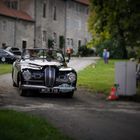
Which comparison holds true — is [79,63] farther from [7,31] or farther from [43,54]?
[43,54]

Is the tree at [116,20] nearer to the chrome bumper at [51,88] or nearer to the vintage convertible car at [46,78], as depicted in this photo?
the vintage convertible car at [46,78]

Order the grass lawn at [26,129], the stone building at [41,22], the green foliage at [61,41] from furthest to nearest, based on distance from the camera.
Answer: the green foliage at [61,41] < the stone building at [41,22] < the grass lawn at [26,129]

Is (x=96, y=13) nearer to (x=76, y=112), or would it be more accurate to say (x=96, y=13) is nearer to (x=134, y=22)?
(x=134, y=22)

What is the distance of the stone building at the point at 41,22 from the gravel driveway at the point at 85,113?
47.6 meters

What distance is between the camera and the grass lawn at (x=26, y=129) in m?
10.1

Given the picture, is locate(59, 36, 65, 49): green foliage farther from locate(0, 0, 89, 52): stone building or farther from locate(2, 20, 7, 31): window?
locate(2, 20, 7, 31): window

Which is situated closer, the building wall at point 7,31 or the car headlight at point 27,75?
the car headlight at point 27,75

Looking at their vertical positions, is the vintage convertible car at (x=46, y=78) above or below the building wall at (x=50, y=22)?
below

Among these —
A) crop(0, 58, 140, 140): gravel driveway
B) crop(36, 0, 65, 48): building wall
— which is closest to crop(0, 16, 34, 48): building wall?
crop(36, 0, 65, 48): building wall

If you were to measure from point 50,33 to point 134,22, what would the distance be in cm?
6003

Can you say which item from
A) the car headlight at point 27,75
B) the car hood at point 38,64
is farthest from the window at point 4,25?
the car headlight at point 27,75

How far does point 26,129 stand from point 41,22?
66.3 metres

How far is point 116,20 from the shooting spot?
21.5m

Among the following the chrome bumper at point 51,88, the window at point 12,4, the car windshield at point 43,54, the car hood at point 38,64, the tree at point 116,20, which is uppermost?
the window at point 12,4
